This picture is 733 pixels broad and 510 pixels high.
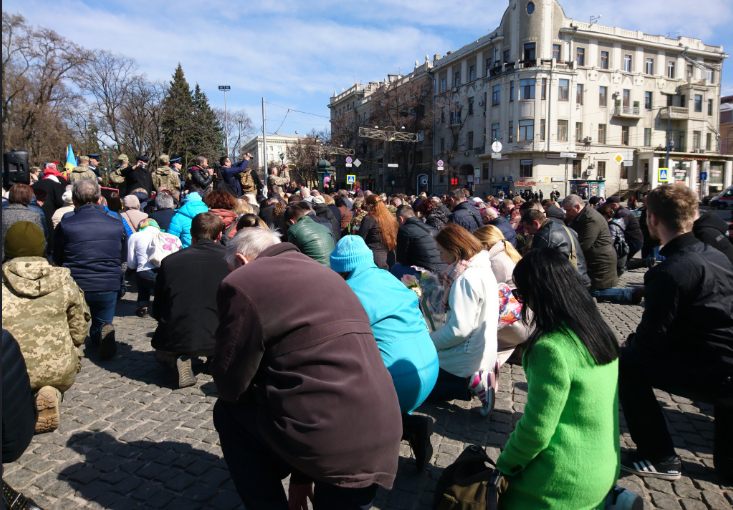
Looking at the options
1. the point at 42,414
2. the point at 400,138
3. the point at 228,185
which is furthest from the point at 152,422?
the point at 400,138

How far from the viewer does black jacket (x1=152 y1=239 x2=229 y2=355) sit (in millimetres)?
4867

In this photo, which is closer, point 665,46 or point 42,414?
point 42,414

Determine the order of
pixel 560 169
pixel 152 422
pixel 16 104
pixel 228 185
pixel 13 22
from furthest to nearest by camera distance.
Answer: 1. pixel 560 169
2. pixel 16 104
3. pixel 13 22
4. pixel 228 185
5. pixel 152 422

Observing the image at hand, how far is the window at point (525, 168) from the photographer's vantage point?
43.9 metres

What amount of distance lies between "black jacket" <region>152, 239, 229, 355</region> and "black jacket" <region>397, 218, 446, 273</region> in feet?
8.82

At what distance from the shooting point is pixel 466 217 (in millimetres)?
8836

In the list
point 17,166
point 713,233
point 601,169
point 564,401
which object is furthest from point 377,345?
point 601,169

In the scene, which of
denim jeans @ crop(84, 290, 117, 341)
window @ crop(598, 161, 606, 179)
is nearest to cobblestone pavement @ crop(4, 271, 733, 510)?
denim jeans @ crop(84, 290, 117, 341)

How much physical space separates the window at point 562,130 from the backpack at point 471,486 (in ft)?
149

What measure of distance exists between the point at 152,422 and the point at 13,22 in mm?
31559

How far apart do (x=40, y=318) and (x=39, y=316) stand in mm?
18

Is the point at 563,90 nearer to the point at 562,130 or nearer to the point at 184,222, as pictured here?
the point at 562,130

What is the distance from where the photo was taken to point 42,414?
3.88 m

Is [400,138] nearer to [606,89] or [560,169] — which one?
[560,169]
